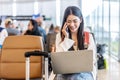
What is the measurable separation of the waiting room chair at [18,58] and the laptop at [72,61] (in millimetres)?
852

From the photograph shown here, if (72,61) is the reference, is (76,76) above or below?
below

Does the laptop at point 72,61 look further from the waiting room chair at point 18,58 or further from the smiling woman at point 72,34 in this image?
the waiting room chair at point 18,58

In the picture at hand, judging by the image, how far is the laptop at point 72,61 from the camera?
1924 mm

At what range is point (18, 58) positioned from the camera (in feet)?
9.50

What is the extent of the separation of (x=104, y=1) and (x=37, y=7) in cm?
536

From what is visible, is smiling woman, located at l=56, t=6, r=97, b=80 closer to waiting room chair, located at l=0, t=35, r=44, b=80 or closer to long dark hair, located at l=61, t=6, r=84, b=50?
A: long dark hair, located at l=61, t=6, r=84, b=50

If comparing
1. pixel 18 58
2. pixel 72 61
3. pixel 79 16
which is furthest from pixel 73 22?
pixel 18 58

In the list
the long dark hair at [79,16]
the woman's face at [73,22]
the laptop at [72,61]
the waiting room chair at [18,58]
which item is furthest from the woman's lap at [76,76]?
the waiting room chair at [18,58]

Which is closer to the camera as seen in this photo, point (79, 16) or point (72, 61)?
point (72, 61)

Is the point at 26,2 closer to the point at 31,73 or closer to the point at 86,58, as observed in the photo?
the point at 31,73

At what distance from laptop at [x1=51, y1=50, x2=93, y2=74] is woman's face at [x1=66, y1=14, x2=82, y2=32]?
451 millimetres

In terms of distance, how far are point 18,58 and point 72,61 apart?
1128 mm

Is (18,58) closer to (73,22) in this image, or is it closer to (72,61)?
(73,22)

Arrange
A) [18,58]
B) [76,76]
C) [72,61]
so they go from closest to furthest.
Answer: [72,61] → [76,76] → [18,58]
